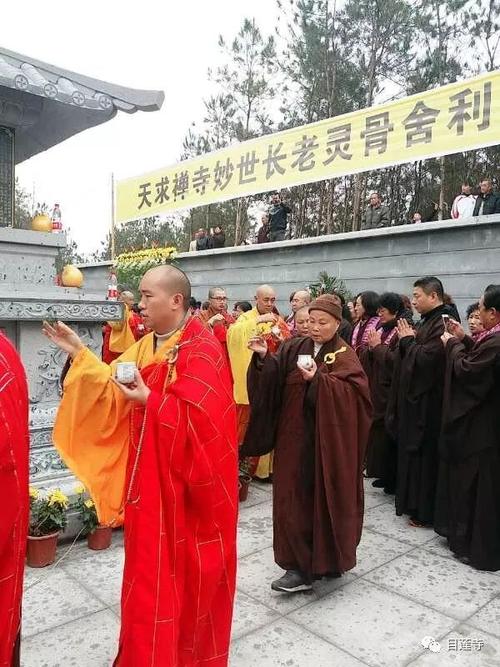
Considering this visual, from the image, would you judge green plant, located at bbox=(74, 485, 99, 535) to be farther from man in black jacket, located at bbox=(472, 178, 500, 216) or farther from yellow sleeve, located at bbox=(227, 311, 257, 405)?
man in black jacket, located at bbox=(472, 178, 500, 216)

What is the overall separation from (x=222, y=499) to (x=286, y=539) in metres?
1.28

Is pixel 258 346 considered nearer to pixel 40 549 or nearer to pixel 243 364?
pixel 40 549

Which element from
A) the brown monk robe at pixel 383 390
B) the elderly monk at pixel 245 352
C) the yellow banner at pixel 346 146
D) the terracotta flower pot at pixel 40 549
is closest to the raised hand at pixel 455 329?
the brown monk robe at pixel 383 390

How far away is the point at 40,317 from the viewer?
4164 mm

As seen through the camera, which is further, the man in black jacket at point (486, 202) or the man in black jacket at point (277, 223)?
the man in black jacket at point (277, 223)

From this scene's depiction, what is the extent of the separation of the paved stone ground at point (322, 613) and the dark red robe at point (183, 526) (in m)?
0.59

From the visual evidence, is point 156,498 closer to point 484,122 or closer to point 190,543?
point 190,543

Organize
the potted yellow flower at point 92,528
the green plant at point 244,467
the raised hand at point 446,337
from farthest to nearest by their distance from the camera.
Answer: the green plant at point 244,467 → the raised hand at point 446,337 → the potted yellow flower at point 92,528

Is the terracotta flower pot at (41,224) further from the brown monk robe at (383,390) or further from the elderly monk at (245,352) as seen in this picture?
the brown monk robe at (383,390)

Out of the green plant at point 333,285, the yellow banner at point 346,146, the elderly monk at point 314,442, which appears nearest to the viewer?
the elderly monk at point 314,442

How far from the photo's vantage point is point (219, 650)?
2.31 metres

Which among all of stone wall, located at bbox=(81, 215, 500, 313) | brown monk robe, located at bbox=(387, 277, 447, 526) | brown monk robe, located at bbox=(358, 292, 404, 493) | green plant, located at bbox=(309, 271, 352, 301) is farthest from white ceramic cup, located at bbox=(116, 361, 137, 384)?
stone wall, located at bbox=(81, 215, 500, 313)

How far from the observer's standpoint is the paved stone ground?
273 cm

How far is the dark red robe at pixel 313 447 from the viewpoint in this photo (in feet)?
10.7
